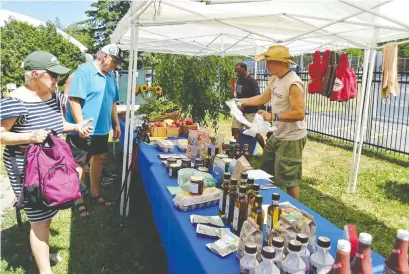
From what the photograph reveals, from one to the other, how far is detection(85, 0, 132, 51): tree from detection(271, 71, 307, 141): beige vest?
72.5 feet

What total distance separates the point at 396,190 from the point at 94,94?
435cm

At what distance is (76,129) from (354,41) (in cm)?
341

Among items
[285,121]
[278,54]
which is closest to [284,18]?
[278,54]

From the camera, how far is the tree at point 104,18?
2347 cm

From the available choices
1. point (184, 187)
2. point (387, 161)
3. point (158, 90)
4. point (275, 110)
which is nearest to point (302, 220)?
point (184, 187)

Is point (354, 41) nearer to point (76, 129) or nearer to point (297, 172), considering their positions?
point (297, 172)

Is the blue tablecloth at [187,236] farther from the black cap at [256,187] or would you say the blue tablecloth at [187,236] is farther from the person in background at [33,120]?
the person in background at [33,120]

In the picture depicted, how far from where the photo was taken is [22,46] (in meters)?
12.5

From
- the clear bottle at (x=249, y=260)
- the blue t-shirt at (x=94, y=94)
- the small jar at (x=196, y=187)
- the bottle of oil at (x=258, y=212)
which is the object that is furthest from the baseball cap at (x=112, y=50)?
the clear bottle at (x=249, y=260)

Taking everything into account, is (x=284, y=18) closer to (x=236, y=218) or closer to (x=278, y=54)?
(x=278, y=54)

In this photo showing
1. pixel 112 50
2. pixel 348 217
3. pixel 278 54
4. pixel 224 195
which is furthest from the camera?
pixel 348 217

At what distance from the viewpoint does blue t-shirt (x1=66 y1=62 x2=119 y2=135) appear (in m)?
3.34

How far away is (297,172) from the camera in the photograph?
3084mm

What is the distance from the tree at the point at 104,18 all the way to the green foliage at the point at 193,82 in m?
18.8
